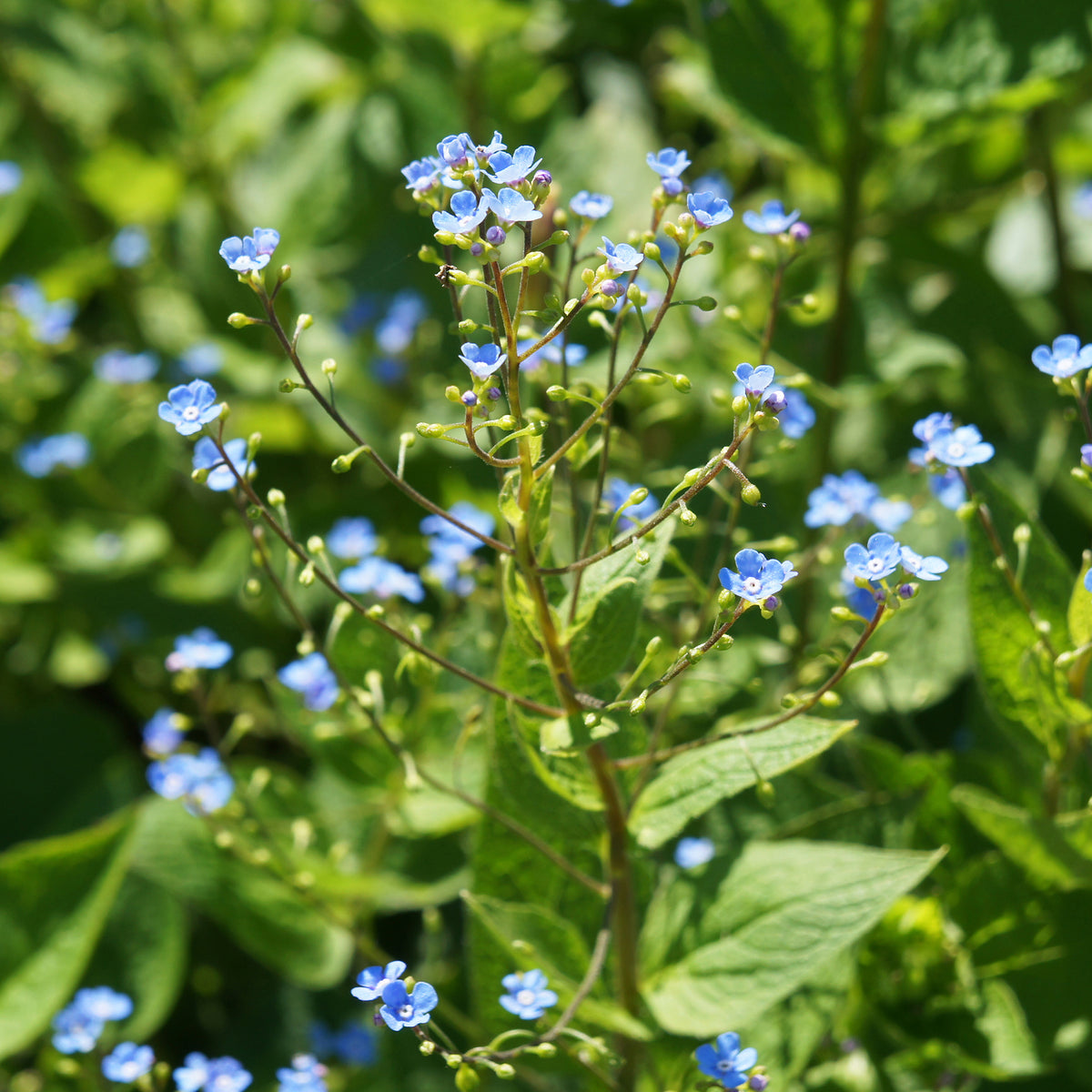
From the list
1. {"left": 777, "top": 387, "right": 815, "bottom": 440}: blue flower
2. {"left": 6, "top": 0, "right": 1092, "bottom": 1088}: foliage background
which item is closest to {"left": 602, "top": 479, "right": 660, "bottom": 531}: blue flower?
{"left": 6, "top": 0, "right": 1092, "bottom": 1088}: foliage background

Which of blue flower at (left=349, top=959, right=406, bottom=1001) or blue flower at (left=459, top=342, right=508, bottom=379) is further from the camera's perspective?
blue flower at (left=349, top=959, right=406, bottom=1001)

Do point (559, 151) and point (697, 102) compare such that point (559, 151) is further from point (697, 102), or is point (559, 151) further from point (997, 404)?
point (997, 404)

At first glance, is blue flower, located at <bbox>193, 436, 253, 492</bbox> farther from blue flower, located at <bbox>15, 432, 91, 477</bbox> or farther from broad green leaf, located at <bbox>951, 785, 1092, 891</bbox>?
blue flower, located at <bbox>15, 432, 91, 477</bbox>

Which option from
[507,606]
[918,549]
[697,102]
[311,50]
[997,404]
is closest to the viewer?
[507,606]

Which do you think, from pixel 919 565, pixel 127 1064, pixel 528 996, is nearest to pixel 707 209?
pixel 919 565

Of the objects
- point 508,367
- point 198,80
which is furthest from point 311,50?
point 508,367
